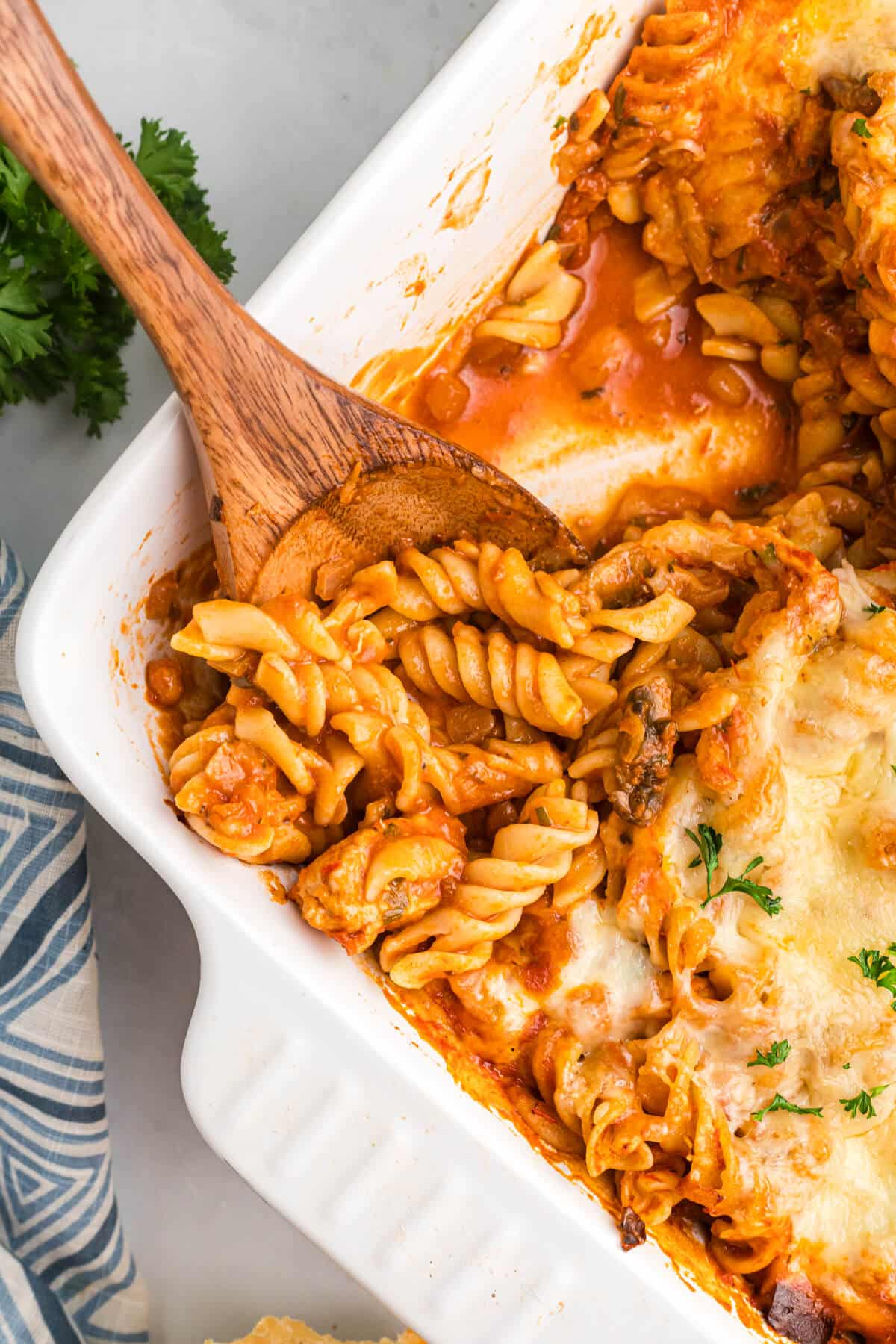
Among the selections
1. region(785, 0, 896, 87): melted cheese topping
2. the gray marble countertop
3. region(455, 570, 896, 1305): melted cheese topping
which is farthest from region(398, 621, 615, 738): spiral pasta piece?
region(785, 0, 896, 87): melted cheese topping

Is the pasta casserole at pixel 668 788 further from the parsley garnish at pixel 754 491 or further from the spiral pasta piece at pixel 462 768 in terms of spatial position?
the parsley garnish at pixel 754 491

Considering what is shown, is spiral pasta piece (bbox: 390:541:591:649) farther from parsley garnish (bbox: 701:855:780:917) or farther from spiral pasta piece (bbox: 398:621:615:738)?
parsley garnish (bbox: 701:855:780:917)

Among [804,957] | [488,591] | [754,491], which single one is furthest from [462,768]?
[754,491]

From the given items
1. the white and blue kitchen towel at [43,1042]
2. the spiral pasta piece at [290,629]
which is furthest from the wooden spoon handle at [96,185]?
the white and blue kitchen towel at [43,1042]

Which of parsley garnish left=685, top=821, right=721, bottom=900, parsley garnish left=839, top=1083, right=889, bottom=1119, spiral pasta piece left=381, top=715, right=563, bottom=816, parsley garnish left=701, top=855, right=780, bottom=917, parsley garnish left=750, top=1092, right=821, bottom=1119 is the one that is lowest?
parsley garnish left=839, top=1083, right=889, bottom=1119

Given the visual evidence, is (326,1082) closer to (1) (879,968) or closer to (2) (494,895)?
(2) (494,895)
